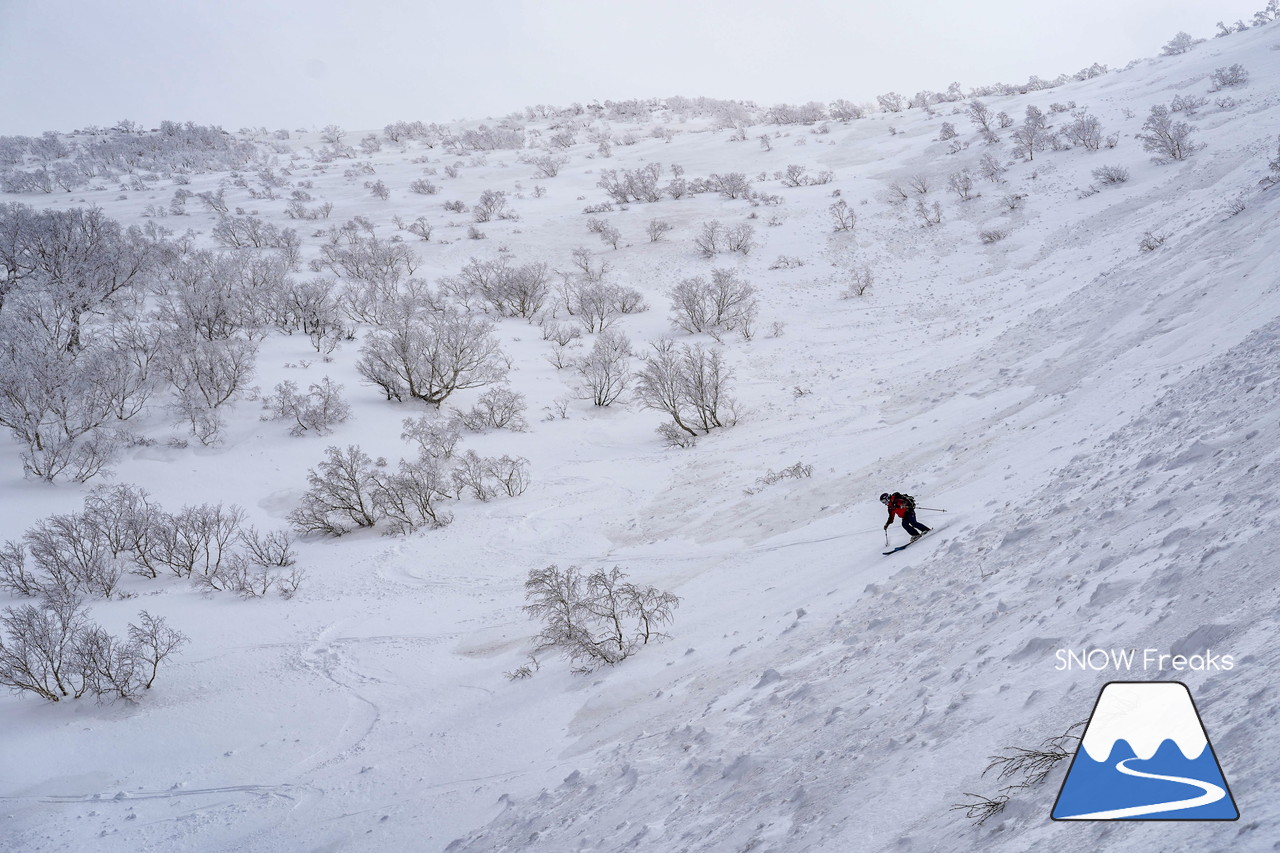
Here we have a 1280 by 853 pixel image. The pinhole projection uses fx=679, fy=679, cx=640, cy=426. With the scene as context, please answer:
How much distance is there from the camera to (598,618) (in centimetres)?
904

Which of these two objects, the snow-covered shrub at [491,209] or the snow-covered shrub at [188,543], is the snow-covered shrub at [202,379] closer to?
the snow-covered shrub at [188,543]

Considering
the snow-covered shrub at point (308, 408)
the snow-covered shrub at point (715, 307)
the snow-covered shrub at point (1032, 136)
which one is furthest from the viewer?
the snow-covered shrub at point (1032, 136)

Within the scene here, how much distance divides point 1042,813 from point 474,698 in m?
7.11

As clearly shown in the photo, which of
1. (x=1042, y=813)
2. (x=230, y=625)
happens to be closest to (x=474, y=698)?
(x=230, y=625)

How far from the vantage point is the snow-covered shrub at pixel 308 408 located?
17.9m

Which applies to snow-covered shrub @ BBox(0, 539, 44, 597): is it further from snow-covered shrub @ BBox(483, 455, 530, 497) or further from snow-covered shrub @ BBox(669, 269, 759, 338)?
snow-covered shrub @ BBox(669, 269, 759, 338)

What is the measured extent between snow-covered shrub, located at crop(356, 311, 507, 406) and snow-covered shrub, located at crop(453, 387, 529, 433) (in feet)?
4.78

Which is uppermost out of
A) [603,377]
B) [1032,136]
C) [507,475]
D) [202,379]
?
[1032,136]

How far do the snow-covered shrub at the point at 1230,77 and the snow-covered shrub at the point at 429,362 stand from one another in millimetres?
35465

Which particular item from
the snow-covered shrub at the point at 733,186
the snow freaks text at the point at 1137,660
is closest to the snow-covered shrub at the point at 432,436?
the snow freaks text at the point at 1137,660

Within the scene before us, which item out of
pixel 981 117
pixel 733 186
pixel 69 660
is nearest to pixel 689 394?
pixel 69 660

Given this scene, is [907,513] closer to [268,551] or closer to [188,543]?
[268,551]

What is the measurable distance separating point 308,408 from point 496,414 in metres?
4.96

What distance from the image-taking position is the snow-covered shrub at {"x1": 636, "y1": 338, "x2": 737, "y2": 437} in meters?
19.1
